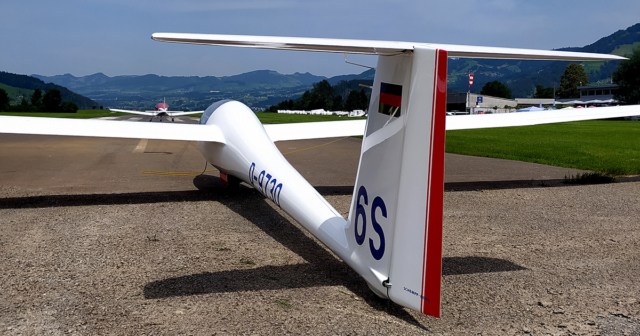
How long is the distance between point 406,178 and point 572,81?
6765 inches

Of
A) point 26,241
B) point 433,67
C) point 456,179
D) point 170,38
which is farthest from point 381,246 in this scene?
point 456,179

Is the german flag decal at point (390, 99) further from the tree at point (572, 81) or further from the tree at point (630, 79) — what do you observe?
the tree at point (572, 81)

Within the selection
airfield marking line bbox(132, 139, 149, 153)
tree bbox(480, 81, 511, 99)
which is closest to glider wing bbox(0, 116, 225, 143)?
airfield marking line bbox(132, 139, 149, 153)

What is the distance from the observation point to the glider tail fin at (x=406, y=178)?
3375 mm

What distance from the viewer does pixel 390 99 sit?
3760mm

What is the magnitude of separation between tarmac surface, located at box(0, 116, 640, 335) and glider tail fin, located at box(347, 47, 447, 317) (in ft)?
1.83

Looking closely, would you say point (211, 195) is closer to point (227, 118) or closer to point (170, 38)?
→ point (227, 118)

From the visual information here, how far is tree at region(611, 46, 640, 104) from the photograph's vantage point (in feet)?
257

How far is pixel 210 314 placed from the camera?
4.17 metres

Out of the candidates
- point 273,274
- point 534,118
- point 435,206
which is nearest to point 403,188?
point 435,206

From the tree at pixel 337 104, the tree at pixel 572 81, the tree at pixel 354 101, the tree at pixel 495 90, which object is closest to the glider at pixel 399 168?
the tree at pixel 354 101

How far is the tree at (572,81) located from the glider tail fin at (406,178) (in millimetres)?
166465

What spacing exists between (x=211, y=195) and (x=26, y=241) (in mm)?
3929

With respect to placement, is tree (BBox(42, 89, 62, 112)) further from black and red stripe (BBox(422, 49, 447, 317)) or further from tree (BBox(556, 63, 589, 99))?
tree (BBox(556, 63, 589, 99))
